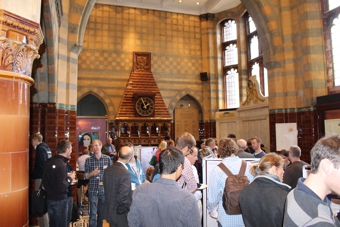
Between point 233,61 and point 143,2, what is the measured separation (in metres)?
5.76

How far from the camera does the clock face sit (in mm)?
14562

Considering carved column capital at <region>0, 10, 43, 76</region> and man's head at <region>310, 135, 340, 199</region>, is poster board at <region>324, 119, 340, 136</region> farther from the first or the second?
carved column capital at <region>0, 10, 43, 76</region>

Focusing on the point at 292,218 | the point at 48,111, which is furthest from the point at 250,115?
the point at 292,218

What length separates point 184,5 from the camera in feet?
54.2

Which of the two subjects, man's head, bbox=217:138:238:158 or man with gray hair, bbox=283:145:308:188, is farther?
man with gray hair, bbox=283:145:308:188

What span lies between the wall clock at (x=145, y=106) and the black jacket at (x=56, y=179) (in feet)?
33.6

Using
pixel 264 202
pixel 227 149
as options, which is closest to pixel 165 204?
pixel 264 202

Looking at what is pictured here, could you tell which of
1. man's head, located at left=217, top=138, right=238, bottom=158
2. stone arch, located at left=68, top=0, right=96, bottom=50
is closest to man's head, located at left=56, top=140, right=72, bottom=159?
man's head, located at left=217, top=138, right=238, bottom=158

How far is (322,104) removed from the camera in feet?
30.8

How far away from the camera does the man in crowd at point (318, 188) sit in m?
1.47

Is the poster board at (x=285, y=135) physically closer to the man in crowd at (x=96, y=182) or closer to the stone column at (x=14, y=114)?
the man in crowd at (x=96, y=182)

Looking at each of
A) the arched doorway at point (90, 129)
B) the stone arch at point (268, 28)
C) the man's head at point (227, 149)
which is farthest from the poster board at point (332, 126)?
the arched doorway at point (90, 129)

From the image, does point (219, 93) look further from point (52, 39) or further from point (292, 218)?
point (292, 218)

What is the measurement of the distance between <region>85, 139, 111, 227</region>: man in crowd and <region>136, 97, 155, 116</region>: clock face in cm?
Answer: 918
